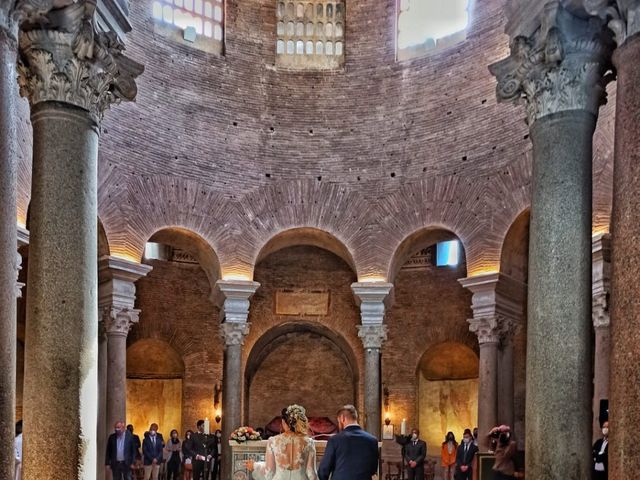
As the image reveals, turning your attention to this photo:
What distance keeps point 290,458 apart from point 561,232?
3013mm

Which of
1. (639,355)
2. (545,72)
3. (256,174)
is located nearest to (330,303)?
(256,174)

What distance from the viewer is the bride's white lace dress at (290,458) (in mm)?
7859

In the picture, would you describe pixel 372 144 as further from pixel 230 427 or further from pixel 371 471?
pixel 371 471

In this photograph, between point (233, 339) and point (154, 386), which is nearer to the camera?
point (233, 339)

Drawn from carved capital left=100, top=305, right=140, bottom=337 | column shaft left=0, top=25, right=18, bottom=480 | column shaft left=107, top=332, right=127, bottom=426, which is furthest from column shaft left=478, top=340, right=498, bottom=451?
column shaft left=0, top=25, right=18, bottom=480

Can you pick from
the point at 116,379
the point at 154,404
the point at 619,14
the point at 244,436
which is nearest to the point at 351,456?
the point at 619,14

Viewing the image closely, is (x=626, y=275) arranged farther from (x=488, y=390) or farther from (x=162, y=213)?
(x=162, y=213)

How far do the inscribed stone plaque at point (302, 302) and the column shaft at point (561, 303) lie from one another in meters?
16.5

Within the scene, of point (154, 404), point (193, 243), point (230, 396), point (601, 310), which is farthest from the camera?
point (154, 404)

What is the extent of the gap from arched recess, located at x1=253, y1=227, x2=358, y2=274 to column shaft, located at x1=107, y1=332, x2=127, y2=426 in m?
3.50

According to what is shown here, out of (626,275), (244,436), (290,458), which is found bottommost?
(244,436)

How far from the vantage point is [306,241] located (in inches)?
842

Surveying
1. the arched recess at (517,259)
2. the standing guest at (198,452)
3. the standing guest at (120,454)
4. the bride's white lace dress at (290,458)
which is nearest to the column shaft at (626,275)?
the bride's white lace dress at (290,458)

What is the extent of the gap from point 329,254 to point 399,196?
5.16 meters
